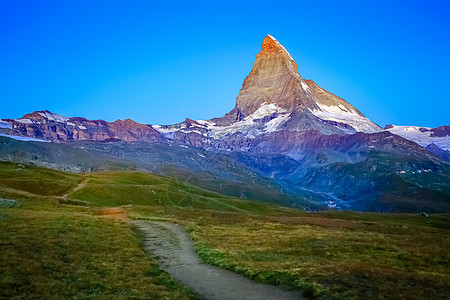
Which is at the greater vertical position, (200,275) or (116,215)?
(200,275)

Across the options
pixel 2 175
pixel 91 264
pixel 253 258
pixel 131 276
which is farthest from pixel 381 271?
pixel 2 175

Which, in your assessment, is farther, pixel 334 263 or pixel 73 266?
pixel 334 263

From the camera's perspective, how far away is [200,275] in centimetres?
2980

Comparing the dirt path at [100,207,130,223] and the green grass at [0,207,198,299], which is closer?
the green grass at [0,207,198,299]

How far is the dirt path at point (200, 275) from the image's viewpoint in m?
24.0

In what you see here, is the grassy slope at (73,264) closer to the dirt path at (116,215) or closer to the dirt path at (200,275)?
the dirt path at (200,275)

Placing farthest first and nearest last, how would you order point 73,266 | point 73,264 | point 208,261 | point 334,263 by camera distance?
point 208,261
point 334,263
point 73,264
point 73,266

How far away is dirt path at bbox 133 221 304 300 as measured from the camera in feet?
78.8

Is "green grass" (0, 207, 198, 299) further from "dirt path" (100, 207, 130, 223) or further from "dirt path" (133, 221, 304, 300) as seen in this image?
"dirt path" (100, 207, 130, 223)

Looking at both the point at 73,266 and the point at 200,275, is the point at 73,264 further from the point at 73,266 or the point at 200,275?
the point at 200,275

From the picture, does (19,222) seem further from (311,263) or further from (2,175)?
(2,175)

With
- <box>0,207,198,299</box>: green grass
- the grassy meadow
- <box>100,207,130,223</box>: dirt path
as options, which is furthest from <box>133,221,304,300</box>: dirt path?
<box>100,207,130,223</box>: dirt path

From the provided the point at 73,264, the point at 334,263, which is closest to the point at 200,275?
the point at 73,264

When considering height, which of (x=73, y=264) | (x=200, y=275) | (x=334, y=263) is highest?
(x=334, y=263)
